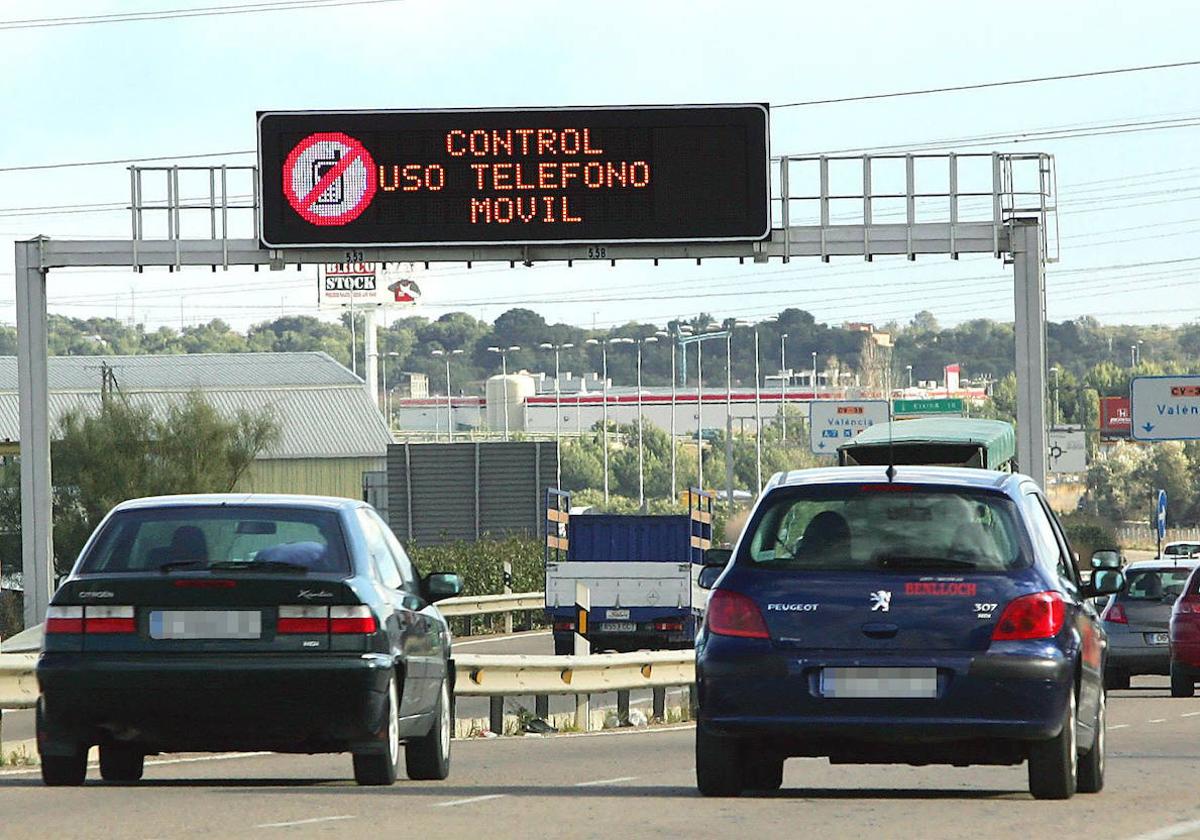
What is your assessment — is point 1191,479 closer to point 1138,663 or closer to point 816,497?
point 1138,663

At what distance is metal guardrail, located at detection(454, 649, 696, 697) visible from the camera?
19.7m

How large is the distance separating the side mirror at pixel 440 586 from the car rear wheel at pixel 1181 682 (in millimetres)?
12117

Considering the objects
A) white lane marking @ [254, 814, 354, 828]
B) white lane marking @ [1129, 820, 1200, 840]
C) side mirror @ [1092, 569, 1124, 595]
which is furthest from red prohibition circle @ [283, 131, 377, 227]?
white lane marking @ [1129, 820, 1200, 840]

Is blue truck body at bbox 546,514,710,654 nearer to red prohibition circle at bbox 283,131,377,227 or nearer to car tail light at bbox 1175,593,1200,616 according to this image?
red prohibition circle at bbox 283,131,377,227

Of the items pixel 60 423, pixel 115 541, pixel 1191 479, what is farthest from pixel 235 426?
pixel 1191 479

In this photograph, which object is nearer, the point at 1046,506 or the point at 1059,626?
the point at 1059,626

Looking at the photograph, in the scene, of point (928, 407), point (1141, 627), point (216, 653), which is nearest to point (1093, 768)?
point (216, 653)

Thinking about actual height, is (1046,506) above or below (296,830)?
above

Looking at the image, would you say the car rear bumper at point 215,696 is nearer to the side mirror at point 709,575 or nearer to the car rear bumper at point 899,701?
the side mirror at point 709,575

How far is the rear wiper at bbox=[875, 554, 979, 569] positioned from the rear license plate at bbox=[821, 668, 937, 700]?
1.53 feet

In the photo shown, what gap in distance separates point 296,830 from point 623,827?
4.56 feet

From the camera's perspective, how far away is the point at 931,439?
41.0 meters

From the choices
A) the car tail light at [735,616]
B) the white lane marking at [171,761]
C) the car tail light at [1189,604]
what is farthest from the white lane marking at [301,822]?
the car tail light at [1189,604]

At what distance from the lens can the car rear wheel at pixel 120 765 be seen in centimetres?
1355
